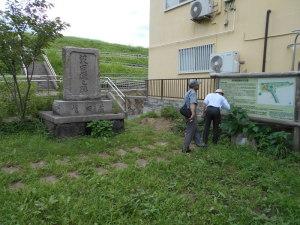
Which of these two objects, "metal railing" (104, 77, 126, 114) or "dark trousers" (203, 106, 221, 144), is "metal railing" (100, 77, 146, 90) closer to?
"metal railing" (104, 77, 126, 114)

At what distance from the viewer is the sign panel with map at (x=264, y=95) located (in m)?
7.15

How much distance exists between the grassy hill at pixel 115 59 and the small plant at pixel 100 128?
45.9 feet

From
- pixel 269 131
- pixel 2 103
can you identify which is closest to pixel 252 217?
pixel 269 131

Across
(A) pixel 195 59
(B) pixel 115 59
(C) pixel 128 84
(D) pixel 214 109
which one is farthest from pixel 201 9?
(B) pixel 115 59

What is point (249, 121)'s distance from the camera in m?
7.94

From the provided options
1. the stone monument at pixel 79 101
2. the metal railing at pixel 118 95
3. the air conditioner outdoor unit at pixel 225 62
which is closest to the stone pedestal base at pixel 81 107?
the stone monument at pixel 79 101

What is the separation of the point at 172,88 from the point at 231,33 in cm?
356

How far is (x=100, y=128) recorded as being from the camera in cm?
832

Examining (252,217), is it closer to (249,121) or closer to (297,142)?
(297,142)

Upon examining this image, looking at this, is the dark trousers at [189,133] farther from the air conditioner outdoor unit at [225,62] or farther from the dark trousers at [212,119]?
the air conditioner outdoor unit at [225,62]

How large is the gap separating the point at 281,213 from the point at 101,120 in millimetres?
5362

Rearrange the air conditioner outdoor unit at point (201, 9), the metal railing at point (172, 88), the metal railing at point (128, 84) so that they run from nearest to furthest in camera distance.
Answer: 1. the air conditioner outdoor unit at point (201, 9)
2. the metal railing at point (172, 88)
3. the metal railing at point (128, 84)

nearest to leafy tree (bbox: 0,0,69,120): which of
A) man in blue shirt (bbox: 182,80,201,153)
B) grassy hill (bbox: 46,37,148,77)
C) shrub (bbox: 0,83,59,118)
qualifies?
shrub (bbox: 0,83,59,118)

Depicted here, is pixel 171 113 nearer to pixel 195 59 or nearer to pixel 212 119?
pixel 195 59
